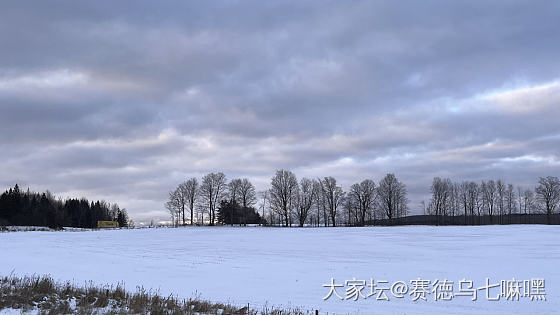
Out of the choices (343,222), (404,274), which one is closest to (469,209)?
(343,222)

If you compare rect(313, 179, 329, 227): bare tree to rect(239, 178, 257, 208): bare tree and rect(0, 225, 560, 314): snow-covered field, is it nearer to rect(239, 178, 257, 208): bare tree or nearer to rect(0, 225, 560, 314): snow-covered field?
rect(239, 178, 257, 208): bare tree

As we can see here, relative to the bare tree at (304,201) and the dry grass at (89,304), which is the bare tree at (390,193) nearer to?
the bare tree at (304,201)

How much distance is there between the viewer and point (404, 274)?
23.4 meters

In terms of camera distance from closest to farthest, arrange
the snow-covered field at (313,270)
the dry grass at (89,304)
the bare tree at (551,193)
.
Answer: the dry grass at (89,304) < the snow-covered field at (313,270) < the bare tree at (551,193)

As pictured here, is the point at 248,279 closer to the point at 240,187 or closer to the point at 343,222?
the point at 240,187

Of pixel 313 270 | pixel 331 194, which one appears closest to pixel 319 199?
pixel 331 194

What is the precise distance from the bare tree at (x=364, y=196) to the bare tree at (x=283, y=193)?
17328mm

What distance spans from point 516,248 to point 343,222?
331 feet

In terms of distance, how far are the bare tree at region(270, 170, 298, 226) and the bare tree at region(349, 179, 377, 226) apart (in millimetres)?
17328

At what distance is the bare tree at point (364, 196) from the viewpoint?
398 ft

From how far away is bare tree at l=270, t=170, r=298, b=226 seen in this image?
123562 mm

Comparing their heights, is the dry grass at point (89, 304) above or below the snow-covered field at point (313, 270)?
above

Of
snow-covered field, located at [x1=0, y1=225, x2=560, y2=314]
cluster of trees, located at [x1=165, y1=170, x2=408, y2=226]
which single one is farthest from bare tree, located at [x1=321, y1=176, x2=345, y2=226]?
snow-covered field, located at [x1=0, y1=225, x2=560, y2=314]

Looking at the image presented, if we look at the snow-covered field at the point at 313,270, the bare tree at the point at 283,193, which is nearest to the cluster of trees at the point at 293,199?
the bare tree at the point at 283,193
